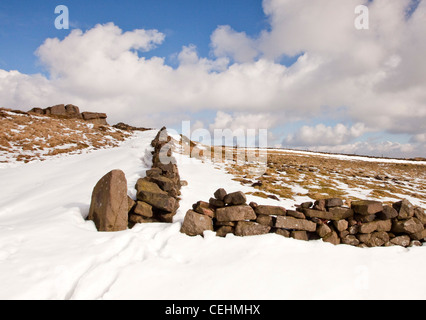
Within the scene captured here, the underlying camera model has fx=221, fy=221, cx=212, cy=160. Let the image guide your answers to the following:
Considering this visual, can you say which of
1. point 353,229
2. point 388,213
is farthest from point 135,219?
point 388,213

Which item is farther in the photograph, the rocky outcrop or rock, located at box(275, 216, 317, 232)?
the rocky outcrop

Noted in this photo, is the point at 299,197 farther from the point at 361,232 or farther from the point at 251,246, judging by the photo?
the point at 251,246

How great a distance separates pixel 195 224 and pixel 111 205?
231 centimetres

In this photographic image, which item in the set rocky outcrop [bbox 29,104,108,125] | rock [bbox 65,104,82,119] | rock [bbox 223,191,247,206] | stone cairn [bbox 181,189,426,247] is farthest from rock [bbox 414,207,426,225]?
rock [bbox 65,104,82,119]

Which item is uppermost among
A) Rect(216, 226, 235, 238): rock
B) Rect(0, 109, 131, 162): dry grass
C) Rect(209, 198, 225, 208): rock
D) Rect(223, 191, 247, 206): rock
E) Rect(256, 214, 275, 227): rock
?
Rect(0, 109, 131, 162): dry grass

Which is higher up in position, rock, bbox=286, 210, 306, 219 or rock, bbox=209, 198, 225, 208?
rock, bbox=209, 198, 225, 208

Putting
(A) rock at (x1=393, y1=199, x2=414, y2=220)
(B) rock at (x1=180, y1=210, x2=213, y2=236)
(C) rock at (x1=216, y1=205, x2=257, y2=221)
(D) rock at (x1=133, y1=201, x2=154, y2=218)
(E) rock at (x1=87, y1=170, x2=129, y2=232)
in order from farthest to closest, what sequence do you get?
(D) rock at (x1=133, y1=201, x2=154, y2=218) < (A) rock at (x1=393, y1=199, x2=414, y2=220) < (C) rock at (x1=216, y1=205, x2=257, y2=221) < (B) rock at (x1=180, y1=210, x2=213, y2=236) < (E) rock at (x1=87, y1=170, x2=129, y2=232)

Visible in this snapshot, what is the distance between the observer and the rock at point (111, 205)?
19.2ft

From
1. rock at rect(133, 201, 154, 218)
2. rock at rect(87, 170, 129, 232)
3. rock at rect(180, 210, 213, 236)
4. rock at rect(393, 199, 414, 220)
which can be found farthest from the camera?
rock at rect(133, 201, 154, 218)

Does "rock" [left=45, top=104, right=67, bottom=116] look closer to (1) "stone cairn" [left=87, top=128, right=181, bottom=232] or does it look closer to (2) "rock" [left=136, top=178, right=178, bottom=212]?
(1) "stone cairn" [left=87, top=128, right=181, bottom=232]

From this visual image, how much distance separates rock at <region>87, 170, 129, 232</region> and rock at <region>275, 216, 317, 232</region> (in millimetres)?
4285

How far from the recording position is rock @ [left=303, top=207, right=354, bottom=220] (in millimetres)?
6383
